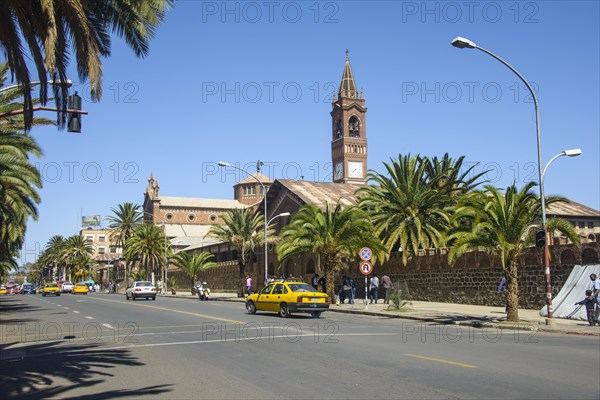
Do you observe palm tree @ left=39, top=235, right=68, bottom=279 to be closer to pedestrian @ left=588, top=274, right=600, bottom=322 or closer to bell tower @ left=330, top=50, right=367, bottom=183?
bell tower @ left=330, top=50, right=367, bottom=183

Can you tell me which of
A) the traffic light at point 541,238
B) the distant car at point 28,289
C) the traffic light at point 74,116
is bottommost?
the distant car at point 28,289

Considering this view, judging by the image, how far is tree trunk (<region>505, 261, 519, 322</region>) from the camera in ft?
67.3

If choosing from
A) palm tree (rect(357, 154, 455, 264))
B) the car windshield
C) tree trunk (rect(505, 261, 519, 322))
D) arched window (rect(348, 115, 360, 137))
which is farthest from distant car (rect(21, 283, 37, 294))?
tree trunk (rect(505, 261, 519, 322))

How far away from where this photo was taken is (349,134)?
112 m

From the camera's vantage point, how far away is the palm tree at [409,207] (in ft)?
122

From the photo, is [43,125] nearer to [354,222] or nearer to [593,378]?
[354,222]

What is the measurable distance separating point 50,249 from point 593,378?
147m

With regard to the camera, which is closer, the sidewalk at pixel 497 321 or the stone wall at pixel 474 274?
the sidewalk at pixel 497 321

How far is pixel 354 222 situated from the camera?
3419 centimetres

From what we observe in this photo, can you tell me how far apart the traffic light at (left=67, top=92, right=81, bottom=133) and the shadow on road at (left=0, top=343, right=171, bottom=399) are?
5.16 m

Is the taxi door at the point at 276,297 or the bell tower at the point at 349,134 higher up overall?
the bell tower at the point at 349,134

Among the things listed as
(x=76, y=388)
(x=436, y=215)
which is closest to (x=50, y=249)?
(x=436, y=215)

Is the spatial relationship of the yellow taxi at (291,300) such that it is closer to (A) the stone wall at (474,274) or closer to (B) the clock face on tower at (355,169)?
(A) the stone wall at (474,274)

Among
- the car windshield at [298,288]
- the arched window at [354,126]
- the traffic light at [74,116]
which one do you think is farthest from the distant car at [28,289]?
the traffic light at [74,116]
